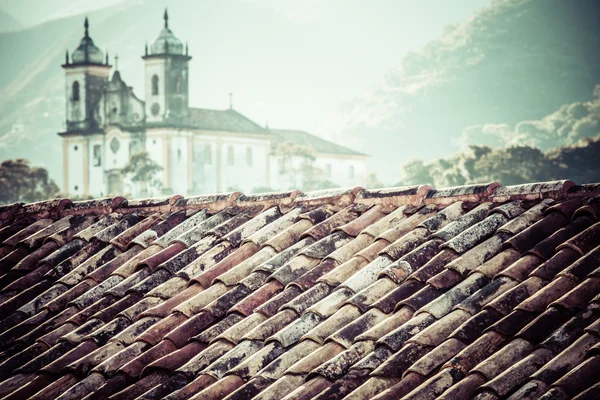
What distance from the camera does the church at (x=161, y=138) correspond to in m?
79.2

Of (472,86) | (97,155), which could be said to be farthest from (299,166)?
(472,86)

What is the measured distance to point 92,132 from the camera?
81.8 metres

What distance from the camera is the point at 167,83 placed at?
262ft

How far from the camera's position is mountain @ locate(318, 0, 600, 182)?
16688 cm

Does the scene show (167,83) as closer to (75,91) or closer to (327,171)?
(75,91)

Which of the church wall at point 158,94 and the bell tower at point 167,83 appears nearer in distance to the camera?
the bell tower at point 167,83

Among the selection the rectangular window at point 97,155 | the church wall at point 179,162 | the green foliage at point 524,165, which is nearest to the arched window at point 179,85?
the church wall at point 179,162

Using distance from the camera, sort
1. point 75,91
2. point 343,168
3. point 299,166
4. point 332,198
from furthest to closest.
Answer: point 343,168, point 299,166, point 75,91, point 332,198

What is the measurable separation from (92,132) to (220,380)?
79.5 m

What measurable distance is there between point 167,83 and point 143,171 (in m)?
8.39

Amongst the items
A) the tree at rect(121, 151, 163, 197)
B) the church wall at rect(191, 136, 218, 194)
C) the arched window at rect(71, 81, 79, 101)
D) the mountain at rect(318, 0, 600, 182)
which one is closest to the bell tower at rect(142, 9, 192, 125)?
the church wall at rect(191, 136, 218, 194)

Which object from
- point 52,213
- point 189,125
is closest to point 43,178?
point 189,125

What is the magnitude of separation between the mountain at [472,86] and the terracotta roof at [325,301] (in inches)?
6158

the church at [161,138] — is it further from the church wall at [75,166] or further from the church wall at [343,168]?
the church wall at [343,168]
